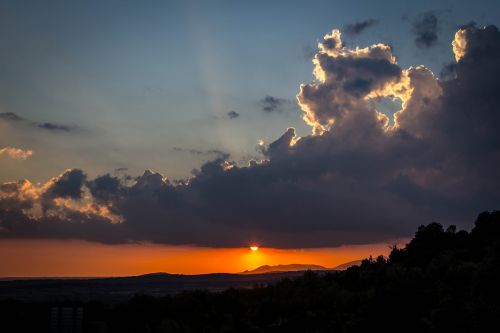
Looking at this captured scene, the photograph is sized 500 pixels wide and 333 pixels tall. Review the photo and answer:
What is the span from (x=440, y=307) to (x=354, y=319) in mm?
4530

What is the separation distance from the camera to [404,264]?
165ft

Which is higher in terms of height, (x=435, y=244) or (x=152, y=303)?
(x=435, y=244)

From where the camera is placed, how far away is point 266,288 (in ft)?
148

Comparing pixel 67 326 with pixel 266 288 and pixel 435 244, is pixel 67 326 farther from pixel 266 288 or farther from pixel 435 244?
pixel 435 244

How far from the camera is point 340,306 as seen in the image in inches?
1468

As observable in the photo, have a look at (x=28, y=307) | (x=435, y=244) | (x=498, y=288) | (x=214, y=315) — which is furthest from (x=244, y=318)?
(x=435, y=244)

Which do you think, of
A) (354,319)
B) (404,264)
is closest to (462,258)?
(404,264)

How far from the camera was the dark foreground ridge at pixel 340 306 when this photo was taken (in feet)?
104

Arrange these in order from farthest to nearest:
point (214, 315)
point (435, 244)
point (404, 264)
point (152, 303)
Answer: point (435, 244), point (404, 264), point (152, 303), point (214, 315)

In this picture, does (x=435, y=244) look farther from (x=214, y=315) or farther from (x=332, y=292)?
(x=214, y=315)

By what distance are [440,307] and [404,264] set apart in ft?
58.0

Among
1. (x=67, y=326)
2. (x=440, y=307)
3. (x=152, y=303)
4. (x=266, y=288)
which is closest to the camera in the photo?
(x=67, y=326)

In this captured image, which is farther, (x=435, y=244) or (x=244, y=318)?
(x=435, y=244)

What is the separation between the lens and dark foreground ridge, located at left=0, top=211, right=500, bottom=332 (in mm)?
31578
